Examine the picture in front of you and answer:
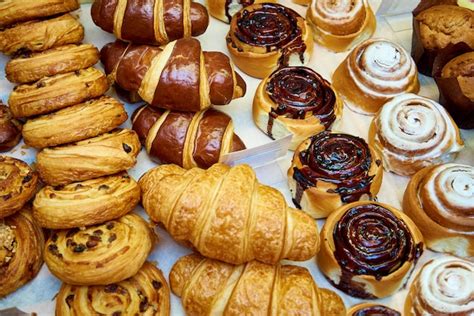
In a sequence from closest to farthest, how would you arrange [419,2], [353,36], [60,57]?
1. [60,57]
2. [353,36]
3. [419,2]

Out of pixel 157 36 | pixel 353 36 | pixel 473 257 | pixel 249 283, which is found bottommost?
pixel 473 257

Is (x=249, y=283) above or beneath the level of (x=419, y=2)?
beneath

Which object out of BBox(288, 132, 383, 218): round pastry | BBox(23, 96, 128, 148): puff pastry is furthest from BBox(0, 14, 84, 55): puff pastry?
BBox(288, 132, 383, 218): round pastry

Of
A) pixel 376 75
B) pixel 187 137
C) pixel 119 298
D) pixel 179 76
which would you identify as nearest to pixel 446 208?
pixel 376 75

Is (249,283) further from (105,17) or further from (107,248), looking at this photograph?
(105,17)

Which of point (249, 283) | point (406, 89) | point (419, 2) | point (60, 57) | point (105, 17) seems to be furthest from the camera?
point (419, 2)

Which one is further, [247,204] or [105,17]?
[105,17]

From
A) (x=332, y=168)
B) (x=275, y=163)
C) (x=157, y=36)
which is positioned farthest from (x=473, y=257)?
(x=157, y=36)
